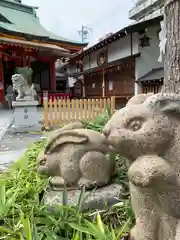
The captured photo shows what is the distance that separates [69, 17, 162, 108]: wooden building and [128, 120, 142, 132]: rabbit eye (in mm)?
10263

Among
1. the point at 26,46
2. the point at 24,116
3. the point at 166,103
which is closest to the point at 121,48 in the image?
the point at 26,46

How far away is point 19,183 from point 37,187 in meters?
0.20

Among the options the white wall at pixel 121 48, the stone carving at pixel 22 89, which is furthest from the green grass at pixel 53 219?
the white wall at pixel 121 48

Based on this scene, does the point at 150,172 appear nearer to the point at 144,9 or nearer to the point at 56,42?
the point at 56,42

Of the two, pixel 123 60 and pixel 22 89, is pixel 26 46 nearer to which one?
pixel 123 60

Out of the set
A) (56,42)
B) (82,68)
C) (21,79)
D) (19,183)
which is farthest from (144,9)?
(19,183)

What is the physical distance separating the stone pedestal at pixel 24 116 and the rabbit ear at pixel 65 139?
16.3 ft

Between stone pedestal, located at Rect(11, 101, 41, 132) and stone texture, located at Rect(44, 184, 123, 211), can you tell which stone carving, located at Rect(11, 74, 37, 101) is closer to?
stone pedestal, located at Rect(11, 101, 41, 132)

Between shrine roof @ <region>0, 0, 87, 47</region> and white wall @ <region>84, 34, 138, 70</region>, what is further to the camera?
shrine roof @ <region>0, 0, 87, 47</region>

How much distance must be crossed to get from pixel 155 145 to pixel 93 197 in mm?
1049

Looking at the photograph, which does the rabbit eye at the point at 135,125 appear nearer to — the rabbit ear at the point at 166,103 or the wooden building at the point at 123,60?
the rabbit ear at the point at 166,103

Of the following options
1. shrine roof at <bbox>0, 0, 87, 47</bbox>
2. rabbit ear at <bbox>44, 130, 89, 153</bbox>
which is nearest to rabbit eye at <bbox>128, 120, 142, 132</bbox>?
rabbit ear at <bbox>44, 130, 89, 153</bbox>

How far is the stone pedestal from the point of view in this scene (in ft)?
22.9

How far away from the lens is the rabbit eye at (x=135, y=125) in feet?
3.74
